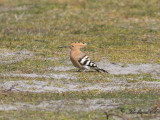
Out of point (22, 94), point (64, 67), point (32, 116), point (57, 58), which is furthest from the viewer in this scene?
point (57, 58)

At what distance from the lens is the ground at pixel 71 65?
30.8 ft

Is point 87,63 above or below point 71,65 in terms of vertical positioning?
above

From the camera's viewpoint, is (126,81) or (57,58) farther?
(57,58)

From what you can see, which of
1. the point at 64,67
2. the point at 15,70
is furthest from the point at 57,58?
the point at 15,70

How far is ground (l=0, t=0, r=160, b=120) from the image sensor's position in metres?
9.39

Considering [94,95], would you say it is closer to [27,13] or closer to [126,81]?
[126,81]

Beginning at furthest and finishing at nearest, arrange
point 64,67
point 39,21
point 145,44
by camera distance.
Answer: point 39,21 < point 145,44 < point 64,67

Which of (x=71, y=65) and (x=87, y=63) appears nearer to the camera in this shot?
(x=87, y=63)

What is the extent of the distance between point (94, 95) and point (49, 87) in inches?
48.8

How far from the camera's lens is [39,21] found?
71.7ft

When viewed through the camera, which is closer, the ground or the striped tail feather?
the ground

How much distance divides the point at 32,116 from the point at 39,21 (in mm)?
13439

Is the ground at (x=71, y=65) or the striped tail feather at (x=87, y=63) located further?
the striped tail feather at (x=87, y=63)

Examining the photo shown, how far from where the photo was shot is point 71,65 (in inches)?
570
